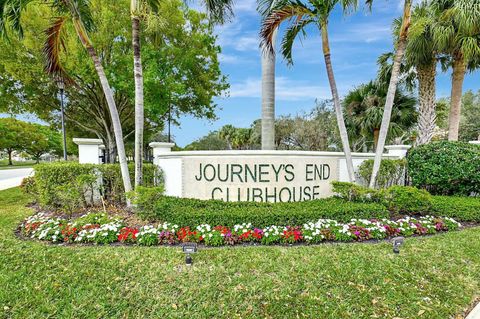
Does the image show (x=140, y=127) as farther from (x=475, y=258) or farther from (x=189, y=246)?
(x=475, y=258)

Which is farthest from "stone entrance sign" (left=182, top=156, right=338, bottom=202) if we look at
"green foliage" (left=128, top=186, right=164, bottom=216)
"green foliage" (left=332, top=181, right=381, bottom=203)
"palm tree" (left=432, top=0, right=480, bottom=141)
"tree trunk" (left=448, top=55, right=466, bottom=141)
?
"tree trunk" (left=448, top=55, right=466, bottom=141)

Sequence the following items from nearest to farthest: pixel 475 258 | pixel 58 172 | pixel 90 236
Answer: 1. pixel 475 258
2. pixel 90 236
3. pixel 58 172

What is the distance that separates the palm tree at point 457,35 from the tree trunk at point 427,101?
62 centimetres

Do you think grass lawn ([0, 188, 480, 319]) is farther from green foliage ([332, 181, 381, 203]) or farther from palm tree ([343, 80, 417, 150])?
palm tree ([343, 80, 417, 150])

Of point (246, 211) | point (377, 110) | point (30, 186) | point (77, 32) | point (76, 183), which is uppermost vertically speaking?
point (77, 32)

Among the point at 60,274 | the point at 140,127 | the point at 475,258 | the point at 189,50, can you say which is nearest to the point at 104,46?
the point at 189,50

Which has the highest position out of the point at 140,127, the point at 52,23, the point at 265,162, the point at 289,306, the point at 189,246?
the point at 52,23

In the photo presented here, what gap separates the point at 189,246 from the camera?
3.48 metres

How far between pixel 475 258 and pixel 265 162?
408cm

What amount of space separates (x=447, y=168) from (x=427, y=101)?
14.4 ft

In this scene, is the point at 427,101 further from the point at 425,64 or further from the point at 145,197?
the point at 145,197

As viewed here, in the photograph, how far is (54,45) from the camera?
6.32m

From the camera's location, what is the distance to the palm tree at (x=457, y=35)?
7.46 meters

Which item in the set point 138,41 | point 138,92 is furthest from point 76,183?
point 138,41
